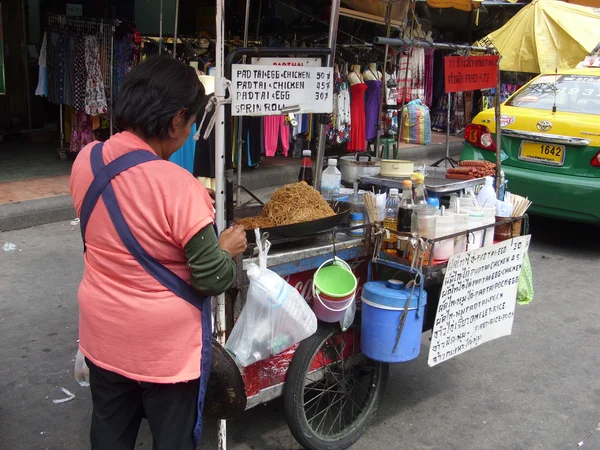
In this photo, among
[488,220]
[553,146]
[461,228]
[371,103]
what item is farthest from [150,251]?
[371,103]

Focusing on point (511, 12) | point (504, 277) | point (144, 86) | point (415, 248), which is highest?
point (511, 12)

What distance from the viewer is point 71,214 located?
664cm

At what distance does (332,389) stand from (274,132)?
5.16m

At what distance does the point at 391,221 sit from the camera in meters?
3.10

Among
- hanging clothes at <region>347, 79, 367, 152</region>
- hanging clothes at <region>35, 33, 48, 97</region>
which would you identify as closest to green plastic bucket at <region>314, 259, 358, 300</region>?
hanging clothes at <region>347, 79, 367, 152</region>

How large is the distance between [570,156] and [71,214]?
500 centimetres

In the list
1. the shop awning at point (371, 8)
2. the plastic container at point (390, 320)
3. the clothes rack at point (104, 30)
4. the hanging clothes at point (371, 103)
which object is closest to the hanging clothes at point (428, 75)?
the hanging clothes at point (371, 103)

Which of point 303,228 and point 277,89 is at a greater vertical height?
point 277,89

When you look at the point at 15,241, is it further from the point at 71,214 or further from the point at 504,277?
the point at 504,277

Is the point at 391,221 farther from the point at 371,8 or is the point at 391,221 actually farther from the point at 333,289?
the point at 371,8

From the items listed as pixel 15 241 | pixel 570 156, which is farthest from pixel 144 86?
pixel 570 156

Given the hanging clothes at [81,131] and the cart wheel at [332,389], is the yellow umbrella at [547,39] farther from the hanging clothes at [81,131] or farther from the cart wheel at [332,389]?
the cart wheel at [332,389]

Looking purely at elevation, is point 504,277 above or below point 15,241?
above

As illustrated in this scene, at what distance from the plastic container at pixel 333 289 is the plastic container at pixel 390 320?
0.12 m
